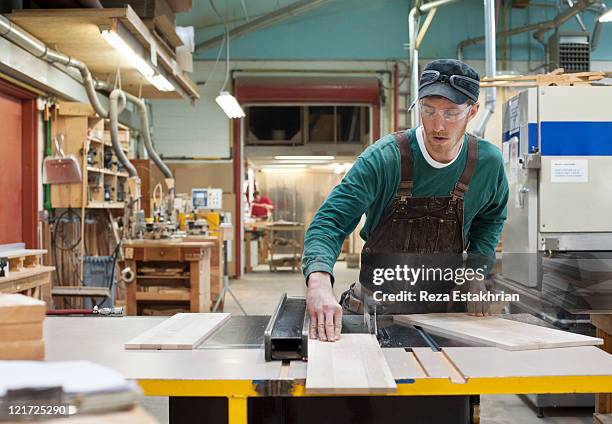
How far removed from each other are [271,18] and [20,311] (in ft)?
24.9

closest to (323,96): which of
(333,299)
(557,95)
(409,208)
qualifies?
(557,95)

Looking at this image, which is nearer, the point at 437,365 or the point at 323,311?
the point at 437,365

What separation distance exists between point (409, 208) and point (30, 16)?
3.32 metres

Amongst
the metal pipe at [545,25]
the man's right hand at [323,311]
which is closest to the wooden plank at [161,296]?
the man's right hand at [323,311]

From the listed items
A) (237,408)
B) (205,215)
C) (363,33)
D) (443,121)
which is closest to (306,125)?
(363,33)

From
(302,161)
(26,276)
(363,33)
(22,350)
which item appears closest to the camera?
(22,350)

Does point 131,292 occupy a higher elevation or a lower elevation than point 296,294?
lower

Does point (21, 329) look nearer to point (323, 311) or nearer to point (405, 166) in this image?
point (323, 311)

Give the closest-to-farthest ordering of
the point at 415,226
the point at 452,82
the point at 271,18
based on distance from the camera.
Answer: the point at 452,82 < the point at 415,226 < the point at 271,18

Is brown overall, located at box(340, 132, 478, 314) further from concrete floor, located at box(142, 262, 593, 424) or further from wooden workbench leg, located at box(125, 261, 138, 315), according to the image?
wooden workbench leg, located at box(125, 261, 138, 315)

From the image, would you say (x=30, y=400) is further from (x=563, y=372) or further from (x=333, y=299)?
(x=563, y=372)

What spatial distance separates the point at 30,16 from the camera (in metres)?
3.98

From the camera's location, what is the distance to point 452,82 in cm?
170

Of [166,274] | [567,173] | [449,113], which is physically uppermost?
[449,113]
